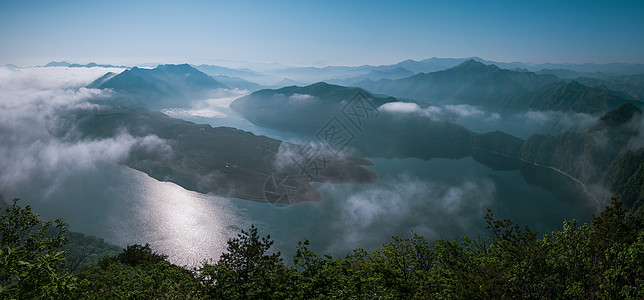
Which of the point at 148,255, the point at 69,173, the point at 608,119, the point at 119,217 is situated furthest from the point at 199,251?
the point at 608,119

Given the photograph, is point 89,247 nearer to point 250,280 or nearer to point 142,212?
point 142,212

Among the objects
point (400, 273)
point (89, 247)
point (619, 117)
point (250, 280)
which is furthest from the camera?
point (619, 117)

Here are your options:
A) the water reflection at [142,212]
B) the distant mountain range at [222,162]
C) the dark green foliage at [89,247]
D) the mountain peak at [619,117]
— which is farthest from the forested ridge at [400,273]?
the mountain peak at [619,117]

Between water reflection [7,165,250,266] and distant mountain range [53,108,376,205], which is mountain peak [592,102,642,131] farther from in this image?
water reflection [7,165,250,266]

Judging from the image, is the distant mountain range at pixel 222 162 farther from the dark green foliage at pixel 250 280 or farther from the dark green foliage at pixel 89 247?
the dark green foliage at pixel 250 280

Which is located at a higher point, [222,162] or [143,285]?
[143,285]

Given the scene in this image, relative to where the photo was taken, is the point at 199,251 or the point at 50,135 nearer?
the point at 199,251

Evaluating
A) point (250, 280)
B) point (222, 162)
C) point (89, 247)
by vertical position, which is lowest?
point (89, 247)

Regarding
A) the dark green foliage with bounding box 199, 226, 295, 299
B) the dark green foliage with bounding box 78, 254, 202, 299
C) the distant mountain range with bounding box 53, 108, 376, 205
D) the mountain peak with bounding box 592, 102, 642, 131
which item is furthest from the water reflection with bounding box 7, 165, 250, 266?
the mountain peak with bounding box 592, 102, 642, 131

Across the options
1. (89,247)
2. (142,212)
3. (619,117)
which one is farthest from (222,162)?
(619,117)

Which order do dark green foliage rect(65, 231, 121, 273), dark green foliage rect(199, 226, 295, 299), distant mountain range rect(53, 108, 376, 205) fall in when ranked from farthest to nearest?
distant mountain range rect(53, 108, 376, 205), dark green foliage rect(65, 231, 121, 273), dark green foliage rect(199, 226, 295, 299)

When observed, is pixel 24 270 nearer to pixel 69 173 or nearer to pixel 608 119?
pixel 69 173
